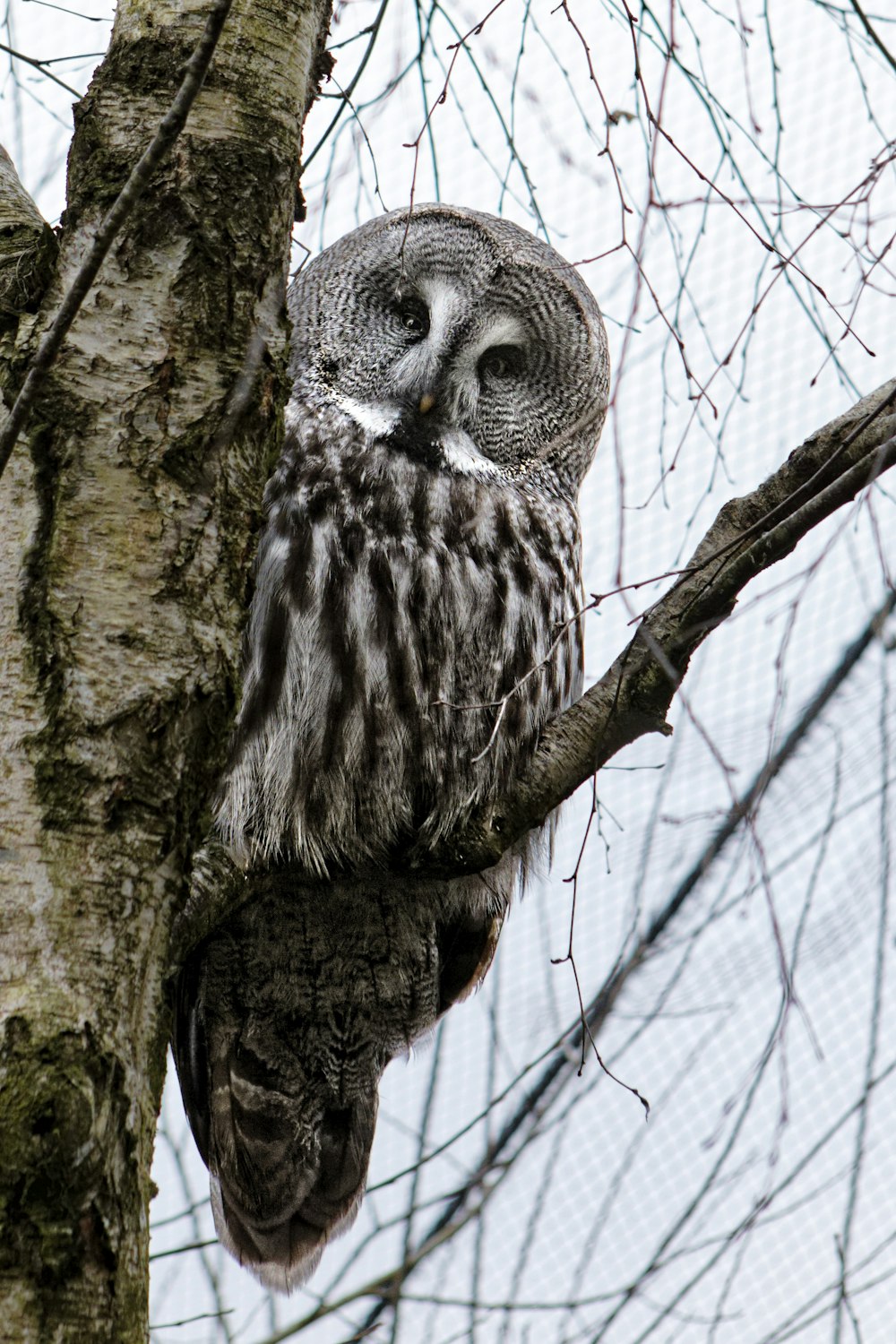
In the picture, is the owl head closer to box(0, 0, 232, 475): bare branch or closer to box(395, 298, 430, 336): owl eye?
box(395, 298, 430, 336): owl eye

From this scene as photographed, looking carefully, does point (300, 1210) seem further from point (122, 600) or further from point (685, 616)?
point (122, 600)

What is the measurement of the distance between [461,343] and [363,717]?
0.93m

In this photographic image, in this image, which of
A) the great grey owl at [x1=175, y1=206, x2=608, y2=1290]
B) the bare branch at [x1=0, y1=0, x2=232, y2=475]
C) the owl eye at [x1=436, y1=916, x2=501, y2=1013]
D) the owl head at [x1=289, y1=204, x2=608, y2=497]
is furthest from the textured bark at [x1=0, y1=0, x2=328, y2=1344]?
the owl eye at [x1=436, y1=916, x2=501, y2=1013]

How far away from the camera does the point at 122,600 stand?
1.32m

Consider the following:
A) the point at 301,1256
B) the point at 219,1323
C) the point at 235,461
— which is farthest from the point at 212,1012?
the point at 235,461

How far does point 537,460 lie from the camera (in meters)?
2.94

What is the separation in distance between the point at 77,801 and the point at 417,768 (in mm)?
1238

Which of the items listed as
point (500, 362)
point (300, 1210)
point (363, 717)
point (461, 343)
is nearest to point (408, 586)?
point (363, 717)

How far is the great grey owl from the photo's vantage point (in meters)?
2.38

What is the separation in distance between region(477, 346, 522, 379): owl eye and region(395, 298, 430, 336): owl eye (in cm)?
14

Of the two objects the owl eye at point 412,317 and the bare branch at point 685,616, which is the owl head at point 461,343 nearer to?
the owl eye at point 412,317

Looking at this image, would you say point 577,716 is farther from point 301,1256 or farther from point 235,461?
point 301,1256

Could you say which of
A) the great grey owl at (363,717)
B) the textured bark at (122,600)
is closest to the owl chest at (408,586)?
the great grey owl at (363,717)

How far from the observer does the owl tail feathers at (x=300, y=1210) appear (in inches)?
102
